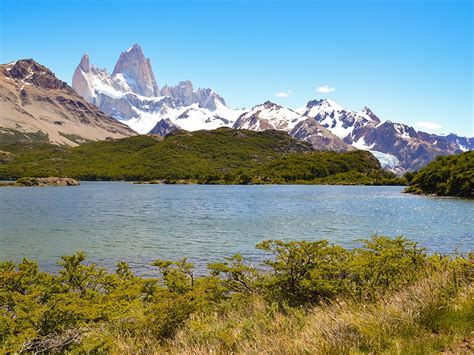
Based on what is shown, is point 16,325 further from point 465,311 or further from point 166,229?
point 166,229

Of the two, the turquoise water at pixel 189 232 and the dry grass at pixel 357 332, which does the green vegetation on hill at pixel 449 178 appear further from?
the dry grass at pixel 357 332

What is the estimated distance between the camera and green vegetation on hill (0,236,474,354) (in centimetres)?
958

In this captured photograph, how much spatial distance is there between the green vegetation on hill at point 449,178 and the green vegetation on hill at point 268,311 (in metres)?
133

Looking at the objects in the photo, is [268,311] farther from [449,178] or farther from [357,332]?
[449,178]

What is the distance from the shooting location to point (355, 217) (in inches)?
2987

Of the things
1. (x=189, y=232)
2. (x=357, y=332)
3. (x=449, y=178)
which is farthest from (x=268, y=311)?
(x=449, y=178)

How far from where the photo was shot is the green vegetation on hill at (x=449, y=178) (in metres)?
135

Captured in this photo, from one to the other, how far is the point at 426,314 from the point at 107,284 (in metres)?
13.1

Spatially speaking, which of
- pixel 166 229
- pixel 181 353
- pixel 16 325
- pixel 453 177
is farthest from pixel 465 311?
pixel 453 177

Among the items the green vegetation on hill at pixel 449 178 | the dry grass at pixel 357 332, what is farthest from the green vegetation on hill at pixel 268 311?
the green vegetation on hill at pixel 449 178

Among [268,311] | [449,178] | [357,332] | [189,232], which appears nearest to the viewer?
[357,332]

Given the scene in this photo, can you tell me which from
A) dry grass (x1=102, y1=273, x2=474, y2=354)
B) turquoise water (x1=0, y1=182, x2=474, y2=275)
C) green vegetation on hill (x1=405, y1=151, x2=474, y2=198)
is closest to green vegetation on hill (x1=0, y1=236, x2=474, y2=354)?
dry grass (x1=102, y1=273, x2=474, y2=354)

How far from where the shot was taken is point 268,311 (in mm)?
14062

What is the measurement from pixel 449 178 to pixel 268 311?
151 metres
